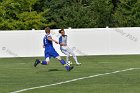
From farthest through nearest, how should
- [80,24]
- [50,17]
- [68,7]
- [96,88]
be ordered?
1. [50,17]
2. [68,7]
3. [80,24]
4. [96,88]

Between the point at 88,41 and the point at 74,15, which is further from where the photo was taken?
the point at 74,15

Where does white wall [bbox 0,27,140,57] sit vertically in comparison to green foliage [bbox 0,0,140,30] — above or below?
below

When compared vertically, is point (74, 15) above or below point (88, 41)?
above

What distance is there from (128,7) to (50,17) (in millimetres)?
7575

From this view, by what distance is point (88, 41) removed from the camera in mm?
37062

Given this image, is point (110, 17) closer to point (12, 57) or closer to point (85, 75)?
point (12, 57)

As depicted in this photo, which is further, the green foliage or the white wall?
the green foliage

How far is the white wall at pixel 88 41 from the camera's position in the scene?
3653 centimetres

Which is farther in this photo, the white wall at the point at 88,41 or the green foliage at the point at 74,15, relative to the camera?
the green foliage at the point at 74,15

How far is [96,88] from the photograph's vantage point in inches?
571

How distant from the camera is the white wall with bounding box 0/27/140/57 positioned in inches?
1438

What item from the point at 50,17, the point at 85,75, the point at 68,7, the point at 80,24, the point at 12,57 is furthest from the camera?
the point at 50,17

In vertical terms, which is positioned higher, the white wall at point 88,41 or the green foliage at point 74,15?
the green foliage at point 74,15

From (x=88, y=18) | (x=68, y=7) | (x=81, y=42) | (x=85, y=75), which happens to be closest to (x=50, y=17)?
(x=68, y=7)
